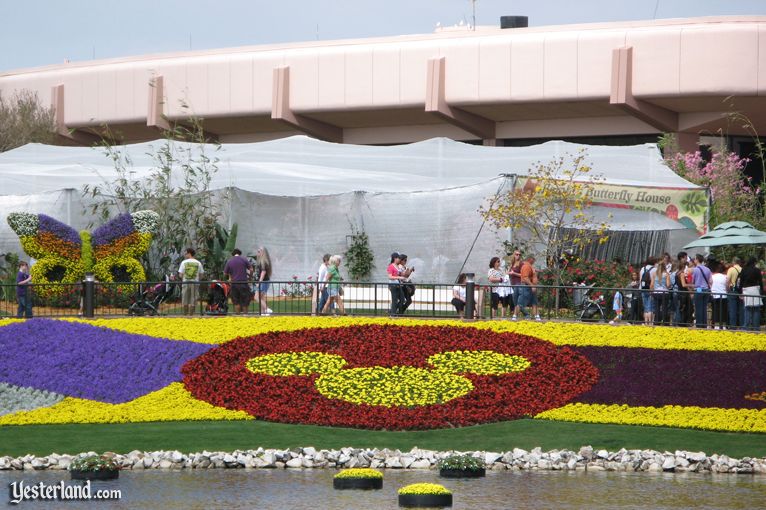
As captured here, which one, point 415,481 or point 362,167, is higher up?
point 362,167

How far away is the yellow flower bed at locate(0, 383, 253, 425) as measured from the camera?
2150 cm

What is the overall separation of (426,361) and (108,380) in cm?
565

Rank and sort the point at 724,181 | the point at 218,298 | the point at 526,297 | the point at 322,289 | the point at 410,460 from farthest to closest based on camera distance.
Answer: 1. the point at 724,181
2. the point at 218,298
3. the point at 322,289
4. the point at 526,297
5. the point at 410,460

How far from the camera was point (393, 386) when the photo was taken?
2275 cm

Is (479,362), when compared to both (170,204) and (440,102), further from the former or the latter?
(440,102)

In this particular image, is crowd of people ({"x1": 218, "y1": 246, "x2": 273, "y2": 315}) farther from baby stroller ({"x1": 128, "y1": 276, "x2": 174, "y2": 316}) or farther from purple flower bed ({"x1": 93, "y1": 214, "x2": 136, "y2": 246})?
purple flower bed ({"x1": 93, "y1": 214, "x2": 136, "y2": 246})

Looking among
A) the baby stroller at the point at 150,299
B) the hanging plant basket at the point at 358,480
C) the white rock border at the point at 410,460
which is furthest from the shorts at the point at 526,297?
the hanging plant basket at the point at 358,480

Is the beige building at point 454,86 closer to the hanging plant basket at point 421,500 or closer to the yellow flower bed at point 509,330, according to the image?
the yellow flower bed at point 509,330

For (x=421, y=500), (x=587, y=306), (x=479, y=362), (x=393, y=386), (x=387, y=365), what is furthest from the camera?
(x=587, y=306)

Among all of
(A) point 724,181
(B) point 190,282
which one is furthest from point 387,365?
(A) point 724,181

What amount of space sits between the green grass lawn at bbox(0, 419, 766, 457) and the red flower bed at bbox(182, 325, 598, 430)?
44cm

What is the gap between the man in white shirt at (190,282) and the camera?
28400 mm

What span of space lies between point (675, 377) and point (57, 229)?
15275 mm

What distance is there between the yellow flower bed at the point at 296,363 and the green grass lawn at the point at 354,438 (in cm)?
266
